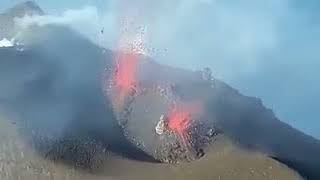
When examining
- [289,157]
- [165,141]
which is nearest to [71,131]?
[165,141]

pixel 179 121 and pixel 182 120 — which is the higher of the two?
pixel 182 120

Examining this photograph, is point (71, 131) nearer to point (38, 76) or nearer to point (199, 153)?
point (199, 153)

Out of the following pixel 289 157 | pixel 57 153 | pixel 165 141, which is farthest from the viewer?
pixel 289 157

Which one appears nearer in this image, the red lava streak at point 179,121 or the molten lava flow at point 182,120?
the molten lava flow at point 182,120

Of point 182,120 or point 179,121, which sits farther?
point 179,121

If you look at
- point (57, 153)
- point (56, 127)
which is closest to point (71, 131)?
point (56, 127)

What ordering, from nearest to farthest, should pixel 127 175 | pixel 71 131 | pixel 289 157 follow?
1. pixel 127 175
2. pixel 71 131
3. pixel 289 157

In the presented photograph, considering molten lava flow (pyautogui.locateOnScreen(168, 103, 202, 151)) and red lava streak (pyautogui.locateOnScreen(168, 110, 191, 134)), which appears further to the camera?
red lava streak (pyautogui.locateOnScreen(168, 110, 191, 134))

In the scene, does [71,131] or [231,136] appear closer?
[71,131]

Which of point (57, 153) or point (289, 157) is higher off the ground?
point (57, 153)
